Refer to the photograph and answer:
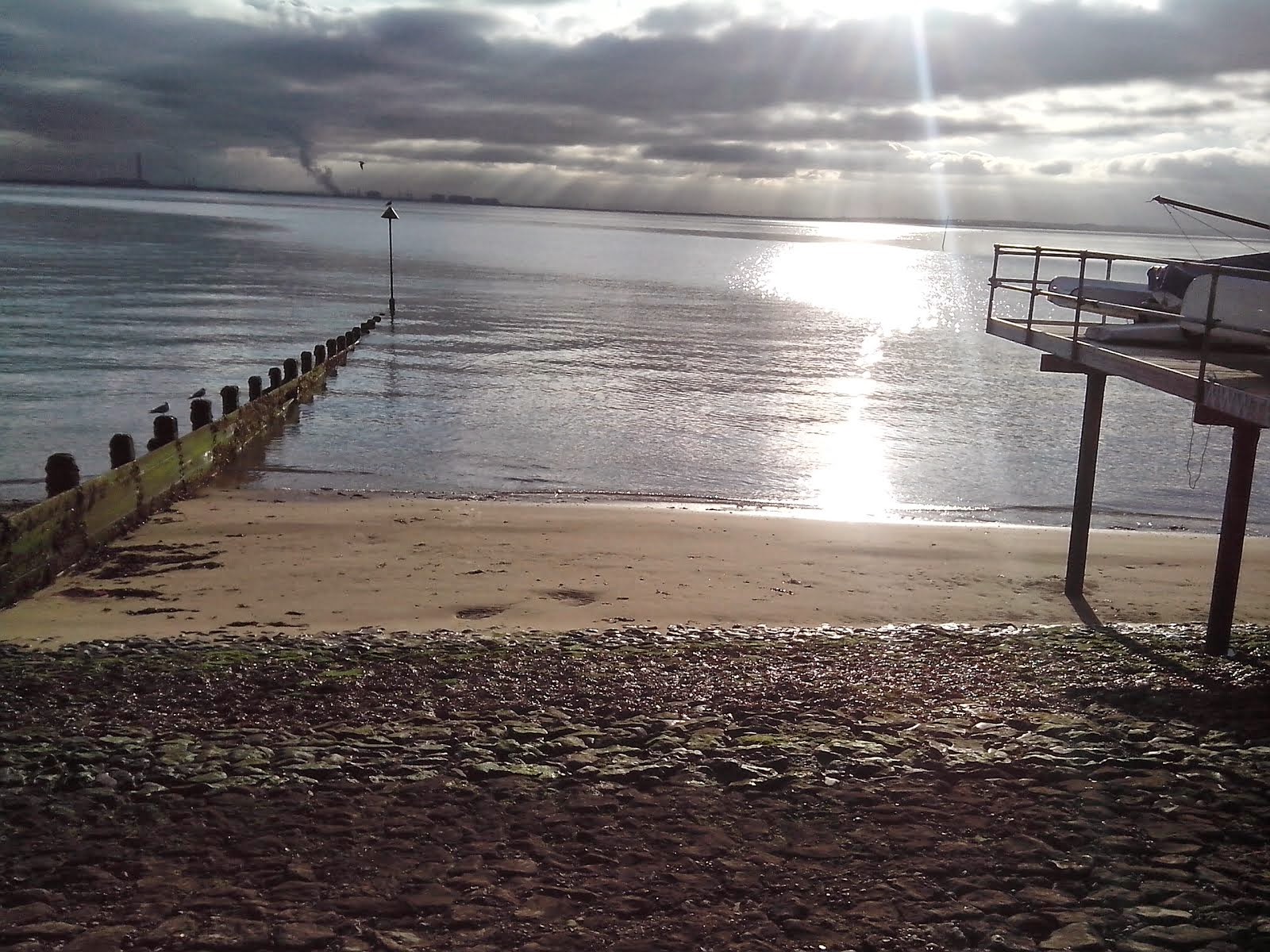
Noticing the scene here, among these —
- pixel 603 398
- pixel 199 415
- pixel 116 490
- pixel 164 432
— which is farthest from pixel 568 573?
pixel 603 398

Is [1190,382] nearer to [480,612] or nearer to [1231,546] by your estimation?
[1231,546]

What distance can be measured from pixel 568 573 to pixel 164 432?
23.3 feet

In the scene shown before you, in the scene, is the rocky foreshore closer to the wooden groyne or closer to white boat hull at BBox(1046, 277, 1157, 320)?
the wooden groyne

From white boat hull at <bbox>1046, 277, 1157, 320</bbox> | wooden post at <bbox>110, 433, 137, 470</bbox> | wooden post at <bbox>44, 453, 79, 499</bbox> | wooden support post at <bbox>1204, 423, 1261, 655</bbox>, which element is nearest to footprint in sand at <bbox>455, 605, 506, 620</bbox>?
wooden post at <bbox>44, 453, 79, 499</bbox>

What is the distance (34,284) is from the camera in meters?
54.1

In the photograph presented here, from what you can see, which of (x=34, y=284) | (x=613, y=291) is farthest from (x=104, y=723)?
(x=613, y=291)

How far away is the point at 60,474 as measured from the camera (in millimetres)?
11703

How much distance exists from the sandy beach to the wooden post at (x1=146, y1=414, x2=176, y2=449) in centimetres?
92

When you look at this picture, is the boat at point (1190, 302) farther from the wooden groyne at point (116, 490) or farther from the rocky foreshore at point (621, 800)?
the wooden groyne at point (116, 490)

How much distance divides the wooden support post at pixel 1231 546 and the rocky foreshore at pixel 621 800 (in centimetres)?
76

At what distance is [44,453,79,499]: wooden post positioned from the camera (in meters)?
11.6

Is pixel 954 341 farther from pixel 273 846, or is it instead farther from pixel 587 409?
pixel 273 846

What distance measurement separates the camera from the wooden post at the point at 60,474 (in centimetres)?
1165

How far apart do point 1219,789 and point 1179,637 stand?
412cm
